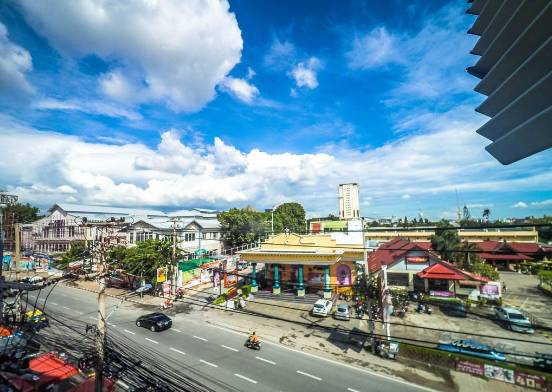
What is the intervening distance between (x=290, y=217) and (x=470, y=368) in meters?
59.8

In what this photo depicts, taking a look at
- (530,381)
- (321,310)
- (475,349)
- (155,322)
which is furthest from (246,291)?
(530,381)

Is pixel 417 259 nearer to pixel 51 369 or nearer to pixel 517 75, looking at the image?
pixel 51 369

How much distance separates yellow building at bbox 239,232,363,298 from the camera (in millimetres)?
31422

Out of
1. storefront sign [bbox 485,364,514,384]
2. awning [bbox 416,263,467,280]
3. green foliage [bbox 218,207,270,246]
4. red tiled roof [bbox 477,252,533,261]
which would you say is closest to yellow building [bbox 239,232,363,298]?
awning [bbox 416,263,467,280]

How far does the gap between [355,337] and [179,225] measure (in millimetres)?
39848

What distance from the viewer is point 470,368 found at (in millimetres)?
16703

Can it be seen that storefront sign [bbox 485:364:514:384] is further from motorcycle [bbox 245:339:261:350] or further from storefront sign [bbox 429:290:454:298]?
storefront sign [bbox 429:290:454:298]

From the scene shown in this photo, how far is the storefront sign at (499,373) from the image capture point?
15648mm

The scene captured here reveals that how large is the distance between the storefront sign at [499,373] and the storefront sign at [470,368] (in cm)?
28

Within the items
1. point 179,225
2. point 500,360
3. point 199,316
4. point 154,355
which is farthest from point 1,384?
point 179,225

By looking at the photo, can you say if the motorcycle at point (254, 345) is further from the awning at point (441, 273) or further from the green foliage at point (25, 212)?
the green foliage at point (25, 212)

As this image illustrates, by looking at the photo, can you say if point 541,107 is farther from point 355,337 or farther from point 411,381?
point 355,337

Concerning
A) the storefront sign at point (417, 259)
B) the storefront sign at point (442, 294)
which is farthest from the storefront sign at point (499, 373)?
the storefront sign at point (417, 259)

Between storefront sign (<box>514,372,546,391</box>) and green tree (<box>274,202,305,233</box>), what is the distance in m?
54.3
